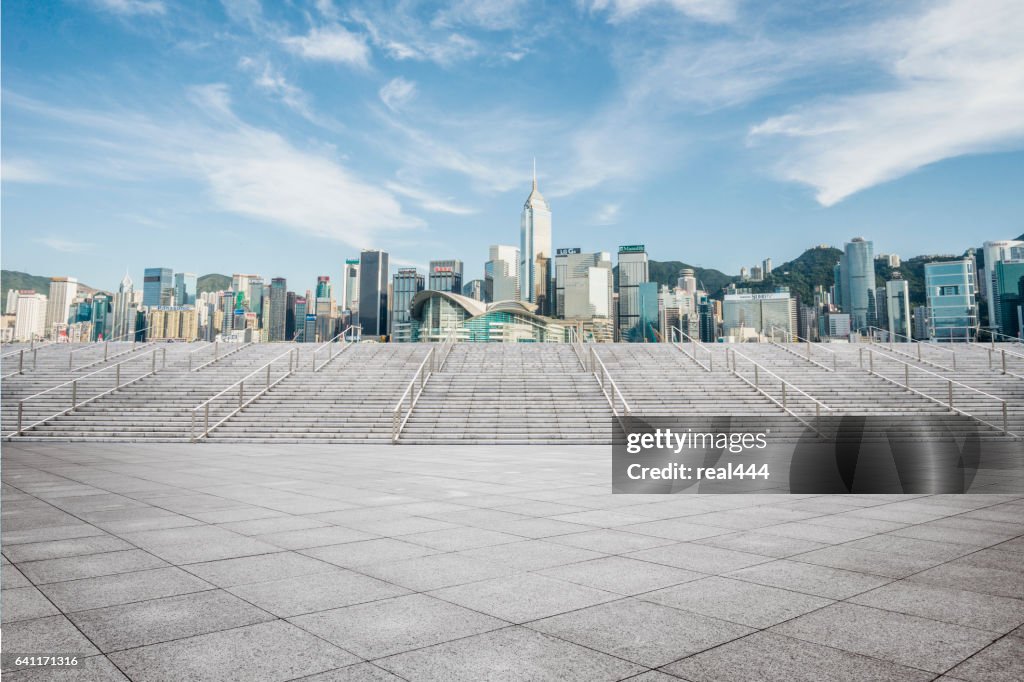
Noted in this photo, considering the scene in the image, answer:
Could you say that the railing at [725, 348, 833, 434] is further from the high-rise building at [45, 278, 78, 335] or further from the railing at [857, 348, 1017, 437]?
the high-rise building at [45, 278, 78, 335]

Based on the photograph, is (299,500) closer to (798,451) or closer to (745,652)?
(745,652)

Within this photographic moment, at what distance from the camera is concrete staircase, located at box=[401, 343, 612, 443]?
18.0m

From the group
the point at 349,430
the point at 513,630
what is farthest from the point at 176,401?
the point at 513,630

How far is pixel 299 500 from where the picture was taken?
821 centimetres

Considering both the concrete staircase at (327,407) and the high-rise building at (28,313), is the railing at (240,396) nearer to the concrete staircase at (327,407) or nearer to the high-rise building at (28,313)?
the concrete staircase at (327,407)

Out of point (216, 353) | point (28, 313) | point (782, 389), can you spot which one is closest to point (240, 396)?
point (216, 353)

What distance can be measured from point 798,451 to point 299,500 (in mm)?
11839

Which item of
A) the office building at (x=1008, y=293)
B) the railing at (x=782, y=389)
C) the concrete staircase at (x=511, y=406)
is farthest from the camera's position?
the office building at (x=1008, y=293)

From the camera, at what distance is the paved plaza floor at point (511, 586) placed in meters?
3.18

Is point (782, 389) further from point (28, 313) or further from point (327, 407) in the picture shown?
point (28, 313)

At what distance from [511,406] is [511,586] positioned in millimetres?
16020

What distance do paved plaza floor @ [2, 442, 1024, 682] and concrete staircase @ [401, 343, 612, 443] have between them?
9.26 meters

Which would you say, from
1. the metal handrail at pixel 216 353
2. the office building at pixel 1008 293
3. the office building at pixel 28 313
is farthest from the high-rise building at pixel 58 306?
the office building at pixel 1008 293

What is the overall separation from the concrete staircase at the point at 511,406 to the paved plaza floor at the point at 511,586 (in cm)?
926
